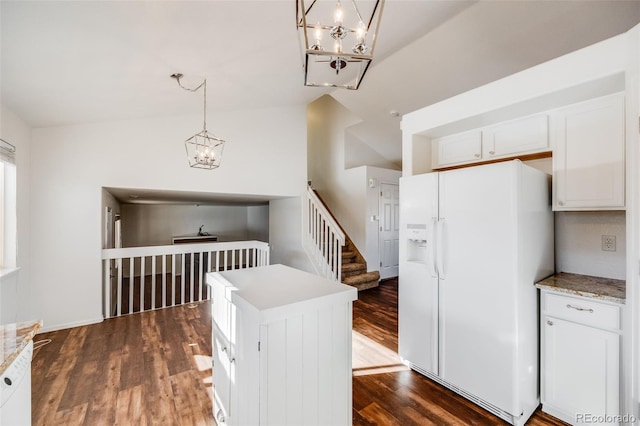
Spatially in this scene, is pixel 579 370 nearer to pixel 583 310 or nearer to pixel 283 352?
pixel 583 310

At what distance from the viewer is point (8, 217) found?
264 centimetres

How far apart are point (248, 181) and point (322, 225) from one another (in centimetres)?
Result: 154

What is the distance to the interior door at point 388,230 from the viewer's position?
5828 mm

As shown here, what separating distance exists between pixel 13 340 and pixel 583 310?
117 inches

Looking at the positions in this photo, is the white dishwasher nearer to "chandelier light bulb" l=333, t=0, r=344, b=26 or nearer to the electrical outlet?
"chandelier light bulb" l=333, t=0, r=344, b=26

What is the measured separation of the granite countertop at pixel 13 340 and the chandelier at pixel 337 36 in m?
1.57

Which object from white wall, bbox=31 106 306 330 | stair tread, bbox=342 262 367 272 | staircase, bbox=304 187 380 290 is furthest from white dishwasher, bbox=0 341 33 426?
stair tread, bbox=342 262 367 272

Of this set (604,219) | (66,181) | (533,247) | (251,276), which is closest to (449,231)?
(533,247)

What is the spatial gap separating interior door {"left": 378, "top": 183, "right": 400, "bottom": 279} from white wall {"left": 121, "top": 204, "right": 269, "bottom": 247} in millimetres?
3611

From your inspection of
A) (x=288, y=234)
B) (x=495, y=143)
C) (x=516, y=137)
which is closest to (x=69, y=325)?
(x=288, y=234)

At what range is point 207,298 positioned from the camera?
14.4 ft

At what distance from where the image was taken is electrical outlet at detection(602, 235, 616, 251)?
2117mm

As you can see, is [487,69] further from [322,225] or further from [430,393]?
[430,393]

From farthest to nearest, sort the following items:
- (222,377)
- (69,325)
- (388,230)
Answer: (388,230) < (69,325) < (222,377)
